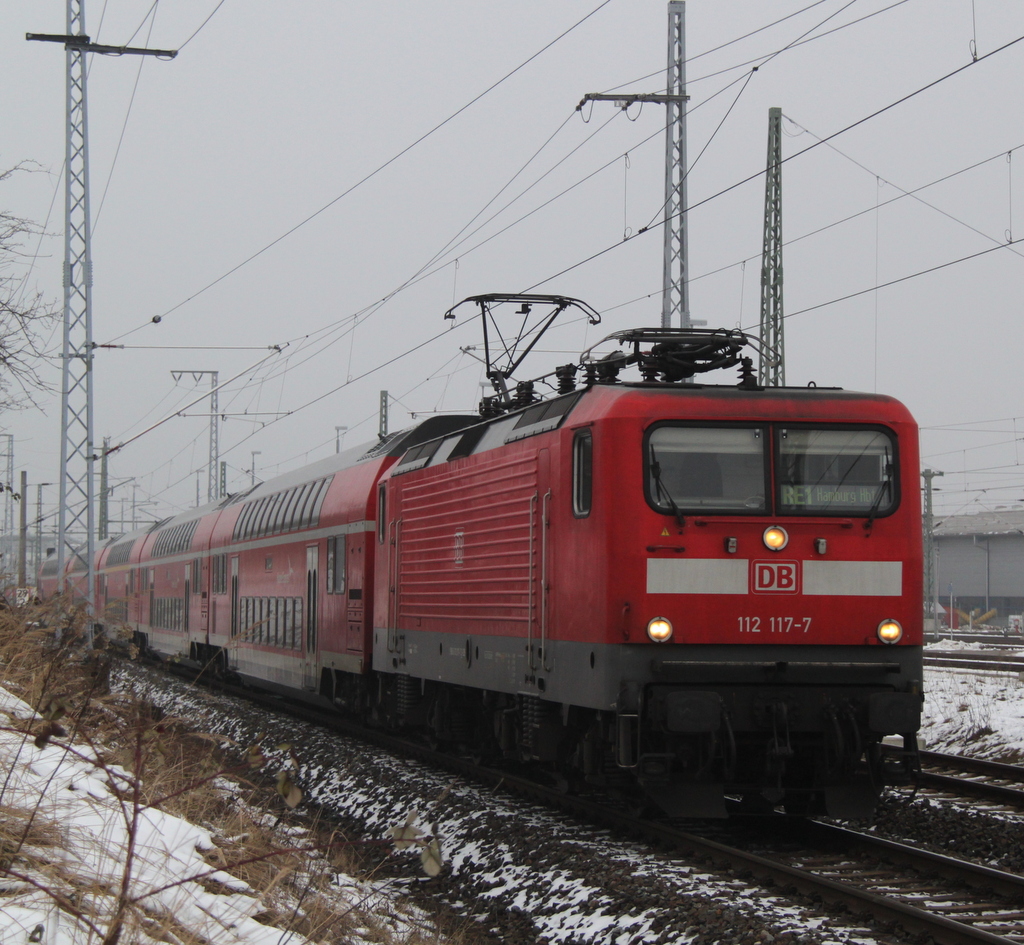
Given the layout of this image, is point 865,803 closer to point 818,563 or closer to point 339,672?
point 818,563

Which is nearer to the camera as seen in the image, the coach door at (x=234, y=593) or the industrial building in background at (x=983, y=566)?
the coach door at (x=234, y=593)

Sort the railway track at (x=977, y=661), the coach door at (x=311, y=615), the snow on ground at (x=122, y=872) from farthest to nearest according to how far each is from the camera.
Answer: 1. the railway track at (x=977, y=661)
2. the coach door at (x=311, y=615)
3. the snow on ground at (x=122, y=872)

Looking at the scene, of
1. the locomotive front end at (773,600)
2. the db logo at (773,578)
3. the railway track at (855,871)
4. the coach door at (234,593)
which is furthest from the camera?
the coach door at (234,593)

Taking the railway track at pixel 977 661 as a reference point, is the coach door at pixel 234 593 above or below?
above

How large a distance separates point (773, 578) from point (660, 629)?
33.7 inches

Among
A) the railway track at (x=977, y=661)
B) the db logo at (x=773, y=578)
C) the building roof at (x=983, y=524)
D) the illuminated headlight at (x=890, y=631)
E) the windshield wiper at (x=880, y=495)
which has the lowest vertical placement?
the railway track at (x=977, y=661)

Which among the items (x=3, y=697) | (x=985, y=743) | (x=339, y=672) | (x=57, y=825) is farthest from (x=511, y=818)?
(x=339, y=672)

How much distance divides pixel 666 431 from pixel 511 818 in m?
3.19

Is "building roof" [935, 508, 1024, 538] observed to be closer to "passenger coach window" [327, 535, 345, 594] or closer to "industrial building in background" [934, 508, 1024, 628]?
"industrial building in background" [934, 508, 1024, 628]

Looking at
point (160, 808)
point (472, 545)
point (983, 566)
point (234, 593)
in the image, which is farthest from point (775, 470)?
point (983, 566)

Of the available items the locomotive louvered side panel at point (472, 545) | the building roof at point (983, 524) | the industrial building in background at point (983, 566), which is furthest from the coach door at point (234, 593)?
the building roof at point (983, 524)

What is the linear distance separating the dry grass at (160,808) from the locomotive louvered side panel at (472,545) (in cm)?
227

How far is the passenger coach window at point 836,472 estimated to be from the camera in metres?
9.02

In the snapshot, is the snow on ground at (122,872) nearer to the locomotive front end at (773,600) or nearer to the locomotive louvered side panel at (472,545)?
the locomotive front end at (773,600)
